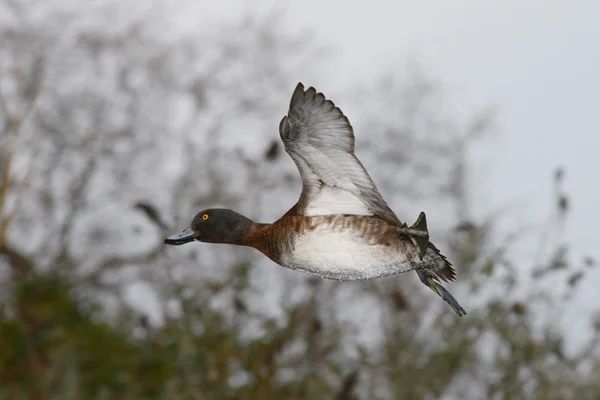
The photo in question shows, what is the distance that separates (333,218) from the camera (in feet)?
12.0

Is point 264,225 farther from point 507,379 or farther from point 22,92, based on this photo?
point 22,92

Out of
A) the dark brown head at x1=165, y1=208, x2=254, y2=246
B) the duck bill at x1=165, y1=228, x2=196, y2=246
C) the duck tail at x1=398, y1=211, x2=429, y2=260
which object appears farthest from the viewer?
the dark brown head at x1=165, y1=208, x2=254, y2=246

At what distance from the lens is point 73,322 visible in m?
11.3

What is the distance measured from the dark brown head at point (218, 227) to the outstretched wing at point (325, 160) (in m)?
0.35

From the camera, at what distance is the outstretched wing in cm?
346

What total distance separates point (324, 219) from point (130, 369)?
4.21m

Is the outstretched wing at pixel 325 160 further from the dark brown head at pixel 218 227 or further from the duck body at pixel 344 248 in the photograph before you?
the dark brown head at pixel 218 227

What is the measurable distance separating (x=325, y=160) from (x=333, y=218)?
240 mm

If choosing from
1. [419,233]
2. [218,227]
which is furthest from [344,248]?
[218,227]

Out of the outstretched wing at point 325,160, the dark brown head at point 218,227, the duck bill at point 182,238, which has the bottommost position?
the duck bill at point 182,238

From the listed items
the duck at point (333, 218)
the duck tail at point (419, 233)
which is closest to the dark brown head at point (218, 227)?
the duck at point (333, 218)

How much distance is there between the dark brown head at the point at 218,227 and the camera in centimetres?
396

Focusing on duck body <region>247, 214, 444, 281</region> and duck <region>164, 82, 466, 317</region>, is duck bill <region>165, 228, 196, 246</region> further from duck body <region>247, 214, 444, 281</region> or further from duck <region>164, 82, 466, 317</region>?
duck body <region>247, 214, 444, 281</region>

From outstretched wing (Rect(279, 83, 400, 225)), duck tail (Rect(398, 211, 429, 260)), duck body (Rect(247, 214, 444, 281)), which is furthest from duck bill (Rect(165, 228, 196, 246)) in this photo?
duck tail (Rect(398, 211, 429, 260))
